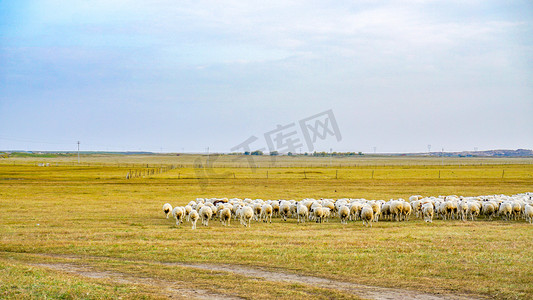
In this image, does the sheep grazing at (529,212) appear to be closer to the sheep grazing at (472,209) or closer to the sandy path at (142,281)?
the sheep grazing at (472,209)

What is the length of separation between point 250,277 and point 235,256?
9.00 ft

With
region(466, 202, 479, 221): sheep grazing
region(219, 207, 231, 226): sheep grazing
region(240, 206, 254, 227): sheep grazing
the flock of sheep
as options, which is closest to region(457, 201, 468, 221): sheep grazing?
the flock of sheep

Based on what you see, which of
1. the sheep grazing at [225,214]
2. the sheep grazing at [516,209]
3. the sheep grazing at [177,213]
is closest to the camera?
the sheep grazing at [177,213]

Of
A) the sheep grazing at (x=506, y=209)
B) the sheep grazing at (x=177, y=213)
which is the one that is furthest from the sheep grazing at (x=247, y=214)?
the sheep grazing at (x=506, y=209)

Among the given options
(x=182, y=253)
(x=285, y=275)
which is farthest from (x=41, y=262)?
(x=285, y=275)

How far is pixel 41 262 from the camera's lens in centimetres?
1395

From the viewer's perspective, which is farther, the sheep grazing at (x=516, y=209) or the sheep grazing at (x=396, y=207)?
the sheep grazing at (x=516, y=209)

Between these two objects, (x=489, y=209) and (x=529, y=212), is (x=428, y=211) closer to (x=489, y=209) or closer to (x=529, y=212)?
(x=489, y=209)

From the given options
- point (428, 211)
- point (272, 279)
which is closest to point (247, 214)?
point (428, 211)

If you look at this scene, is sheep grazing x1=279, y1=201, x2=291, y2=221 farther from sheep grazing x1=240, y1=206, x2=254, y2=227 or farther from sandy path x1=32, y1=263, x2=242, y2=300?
sandy path x1=32, y1=263, x2=242, y2=300

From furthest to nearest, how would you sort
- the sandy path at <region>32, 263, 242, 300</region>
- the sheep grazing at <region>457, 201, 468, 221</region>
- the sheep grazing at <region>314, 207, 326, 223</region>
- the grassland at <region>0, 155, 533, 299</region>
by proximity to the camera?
the sheep grazing at <region>457, 201, 468, 221</region>
the sheep grazing at <region>314, 207, 326, 223</region>
the grassland at <region>0, 155, 533, 299</region>
the sandy path at <region>32, 263, 242, 300</region>

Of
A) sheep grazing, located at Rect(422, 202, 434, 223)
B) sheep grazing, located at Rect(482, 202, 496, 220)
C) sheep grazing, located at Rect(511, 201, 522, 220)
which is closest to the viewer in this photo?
sheep grazing, located at Rect(422, 202, 434, 223)

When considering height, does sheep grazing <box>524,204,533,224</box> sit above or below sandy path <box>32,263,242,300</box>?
above

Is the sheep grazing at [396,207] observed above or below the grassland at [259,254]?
above
